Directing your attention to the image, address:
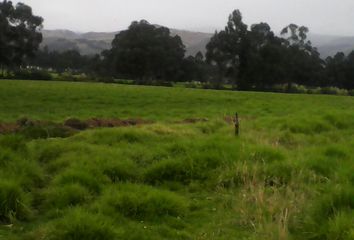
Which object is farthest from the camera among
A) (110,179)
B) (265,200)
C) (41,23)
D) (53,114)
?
(41,23)

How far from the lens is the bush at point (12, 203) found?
7160 mm

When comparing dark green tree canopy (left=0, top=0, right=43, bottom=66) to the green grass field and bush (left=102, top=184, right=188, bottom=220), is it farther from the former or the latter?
bush (left=102, top=184, right=188, bottom=220)

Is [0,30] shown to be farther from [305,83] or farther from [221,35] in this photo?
[305,83]

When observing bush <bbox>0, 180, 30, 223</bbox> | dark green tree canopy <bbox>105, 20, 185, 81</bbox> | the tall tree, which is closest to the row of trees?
dark green tree canopy <bbox>105, 20, 185, 81</bbox>

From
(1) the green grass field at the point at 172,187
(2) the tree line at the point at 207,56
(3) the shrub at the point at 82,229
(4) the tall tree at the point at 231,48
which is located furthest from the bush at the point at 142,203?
(4) the tall tree at the point at 231,48

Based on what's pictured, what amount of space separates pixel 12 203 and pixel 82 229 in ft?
5.39

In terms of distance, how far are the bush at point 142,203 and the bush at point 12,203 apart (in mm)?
1166

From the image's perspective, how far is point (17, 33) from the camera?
229ft

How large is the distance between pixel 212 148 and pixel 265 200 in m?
3.75

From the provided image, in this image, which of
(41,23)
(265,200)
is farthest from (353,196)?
(41,23)

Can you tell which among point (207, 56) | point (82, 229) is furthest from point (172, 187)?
point (207, 56)

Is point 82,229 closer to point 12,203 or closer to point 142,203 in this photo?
point 142,203

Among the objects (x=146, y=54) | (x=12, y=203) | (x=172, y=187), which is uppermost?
(x=146, y=54)

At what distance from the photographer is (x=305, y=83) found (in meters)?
86.4
